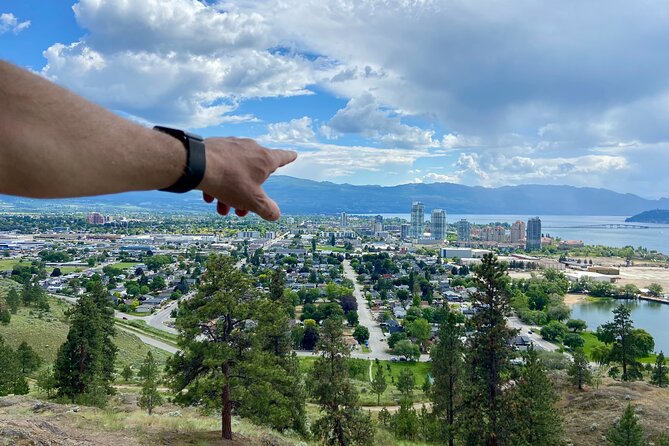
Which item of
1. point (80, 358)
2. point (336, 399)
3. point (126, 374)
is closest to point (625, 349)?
point (336, 399)

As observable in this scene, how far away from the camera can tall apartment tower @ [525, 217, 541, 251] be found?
8488cm

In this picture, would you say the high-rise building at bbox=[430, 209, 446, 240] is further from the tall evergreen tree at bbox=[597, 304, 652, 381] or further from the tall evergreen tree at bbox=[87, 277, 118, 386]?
the tall evergreen tree at bbox=[87, 277, 118, 386]

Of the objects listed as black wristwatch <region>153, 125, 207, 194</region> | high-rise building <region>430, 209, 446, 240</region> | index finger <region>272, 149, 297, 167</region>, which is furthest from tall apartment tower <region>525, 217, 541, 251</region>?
black wristwatch <region>153, 125, 207, 194</region>

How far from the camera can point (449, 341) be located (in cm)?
1270

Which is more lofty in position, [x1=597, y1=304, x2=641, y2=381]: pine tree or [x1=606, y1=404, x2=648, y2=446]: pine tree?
[x1=606, y1=404, x2=648, y2=446]: pine tree

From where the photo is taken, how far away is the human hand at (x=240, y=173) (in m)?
1.08

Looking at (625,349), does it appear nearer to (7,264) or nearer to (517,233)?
(7,264)

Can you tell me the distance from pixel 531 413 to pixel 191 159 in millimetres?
9681

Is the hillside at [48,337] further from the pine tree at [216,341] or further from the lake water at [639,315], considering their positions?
the lake water at [639,315]

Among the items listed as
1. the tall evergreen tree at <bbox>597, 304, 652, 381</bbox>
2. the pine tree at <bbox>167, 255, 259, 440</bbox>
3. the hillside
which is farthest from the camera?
the tall evergreen tree at <bbox>597, 304, 652, 381</bbox>

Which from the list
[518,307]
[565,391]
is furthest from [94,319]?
[518,307]

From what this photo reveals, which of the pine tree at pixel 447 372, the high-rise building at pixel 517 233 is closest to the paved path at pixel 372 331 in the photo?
the pine tree at pixel 447 372

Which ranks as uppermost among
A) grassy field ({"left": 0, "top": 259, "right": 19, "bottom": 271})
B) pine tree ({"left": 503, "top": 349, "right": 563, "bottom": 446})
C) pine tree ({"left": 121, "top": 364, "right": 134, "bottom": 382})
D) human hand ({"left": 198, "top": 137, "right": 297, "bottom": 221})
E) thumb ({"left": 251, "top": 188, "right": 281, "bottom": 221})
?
human hand ({"left": 198, "top": 137, "right": 297, "bottom": 221})

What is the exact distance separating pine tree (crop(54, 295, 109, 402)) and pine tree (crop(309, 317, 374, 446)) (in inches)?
191
